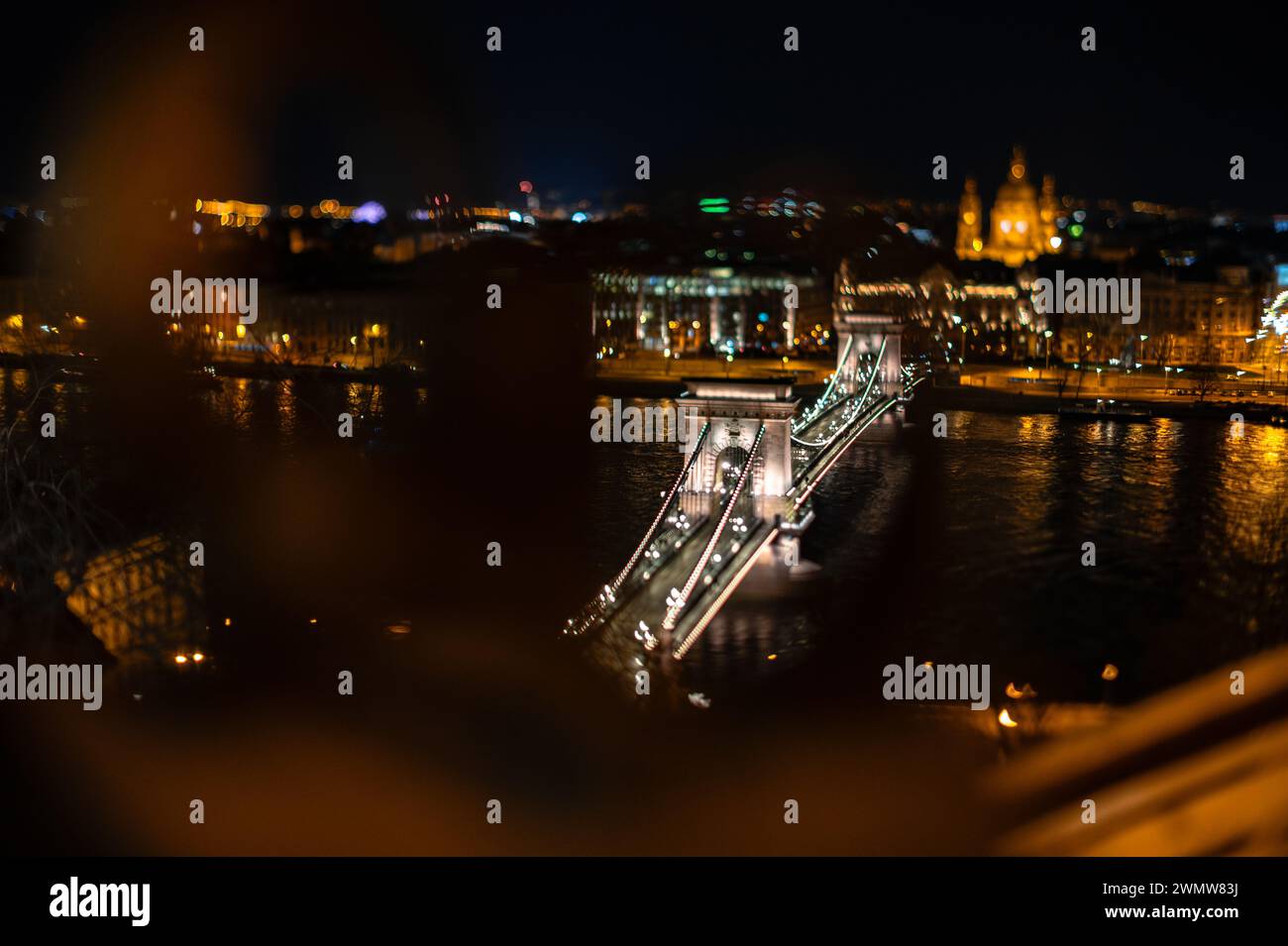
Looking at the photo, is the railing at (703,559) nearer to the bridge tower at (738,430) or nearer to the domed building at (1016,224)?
the bridge tower at (738,430)

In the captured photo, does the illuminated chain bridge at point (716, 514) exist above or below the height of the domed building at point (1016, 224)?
below

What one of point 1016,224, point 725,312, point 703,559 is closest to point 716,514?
point 703,559

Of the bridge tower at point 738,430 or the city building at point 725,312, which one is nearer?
the bridge tower at point 738,430

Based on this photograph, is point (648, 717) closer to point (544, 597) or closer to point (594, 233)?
point (544, 597)

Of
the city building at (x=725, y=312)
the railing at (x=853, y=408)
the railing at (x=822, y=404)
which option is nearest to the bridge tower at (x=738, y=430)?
the railing at (x=822, y=404)

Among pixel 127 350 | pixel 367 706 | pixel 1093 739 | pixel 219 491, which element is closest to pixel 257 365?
pixel 127 350

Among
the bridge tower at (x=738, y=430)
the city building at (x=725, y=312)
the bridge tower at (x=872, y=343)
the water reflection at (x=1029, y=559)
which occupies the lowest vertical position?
the water reflection at (x=1029, y=559)

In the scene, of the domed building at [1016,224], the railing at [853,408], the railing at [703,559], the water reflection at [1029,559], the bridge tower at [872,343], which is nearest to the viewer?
the water reflection at [1029,559]

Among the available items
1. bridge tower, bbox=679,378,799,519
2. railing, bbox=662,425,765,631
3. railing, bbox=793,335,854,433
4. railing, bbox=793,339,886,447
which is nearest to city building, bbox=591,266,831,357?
railing, bbox=793,335,854,433

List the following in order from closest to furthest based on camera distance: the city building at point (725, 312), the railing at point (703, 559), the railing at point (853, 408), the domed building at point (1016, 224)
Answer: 1. the railing at point (703, 559)
2. the railing at point (853, 408)
3. the city building at point (725, 312)
4. the domed building at point (1016, 224)
